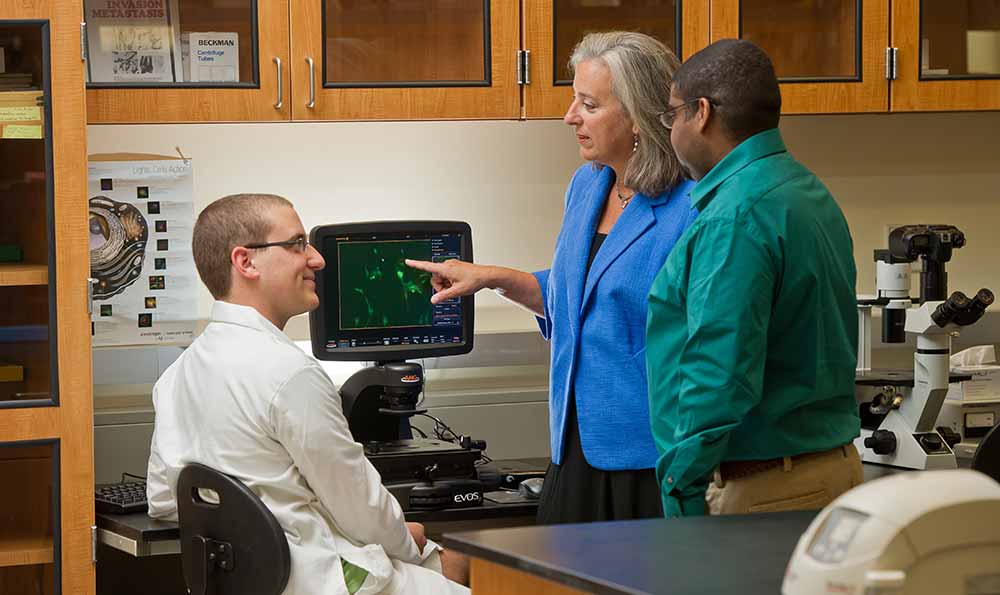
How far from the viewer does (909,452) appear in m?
2.84

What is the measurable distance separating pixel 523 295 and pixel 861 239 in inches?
57.4

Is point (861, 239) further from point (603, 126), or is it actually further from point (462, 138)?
point (603, 126)

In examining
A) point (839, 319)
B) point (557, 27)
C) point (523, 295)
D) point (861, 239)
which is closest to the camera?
point (839, 319)

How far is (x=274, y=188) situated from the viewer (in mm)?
3357

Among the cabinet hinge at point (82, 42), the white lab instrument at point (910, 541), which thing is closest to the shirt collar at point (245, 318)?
the cabinet hinge at point (82, 42)

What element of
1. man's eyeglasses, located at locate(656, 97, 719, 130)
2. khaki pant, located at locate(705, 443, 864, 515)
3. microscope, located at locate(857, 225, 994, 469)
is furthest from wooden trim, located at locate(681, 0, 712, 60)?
khaki pant, located at locate(705, 443, 864, 515)

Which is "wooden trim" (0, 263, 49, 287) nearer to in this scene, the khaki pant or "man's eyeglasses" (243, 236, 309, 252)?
"man's eyeglasses" (243, 236, 309, 252)

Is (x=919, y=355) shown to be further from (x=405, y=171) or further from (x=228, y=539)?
(x=228, y=539)

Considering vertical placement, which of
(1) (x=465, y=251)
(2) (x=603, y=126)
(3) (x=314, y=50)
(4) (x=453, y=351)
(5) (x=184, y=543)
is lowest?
(5) (x=184, y=543)

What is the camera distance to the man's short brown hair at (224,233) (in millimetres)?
2287

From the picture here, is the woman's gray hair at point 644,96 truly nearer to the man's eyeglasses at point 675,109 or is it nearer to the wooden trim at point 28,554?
the man's eyeglasses at point 675,109

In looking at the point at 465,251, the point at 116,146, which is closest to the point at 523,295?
the point at 465,251

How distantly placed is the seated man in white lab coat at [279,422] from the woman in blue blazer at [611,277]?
0.34 meters

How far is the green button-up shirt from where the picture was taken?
1.81 metres
